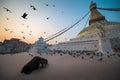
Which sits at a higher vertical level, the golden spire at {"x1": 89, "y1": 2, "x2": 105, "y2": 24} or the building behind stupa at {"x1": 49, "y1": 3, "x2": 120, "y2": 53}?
the golden spire at {"x1": 89, "y1": 2, "x2": 105, "y2": 24}

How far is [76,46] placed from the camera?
19094 mm

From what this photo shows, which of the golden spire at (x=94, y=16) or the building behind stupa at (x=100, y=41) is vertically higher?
the golden spire at (x=94, y=16)

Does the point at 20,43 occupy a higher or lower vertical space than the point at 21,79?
higher

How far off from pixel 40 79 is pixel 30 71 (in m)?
1.66

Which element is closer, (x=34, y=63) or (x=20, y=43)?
(x=34, y=63)

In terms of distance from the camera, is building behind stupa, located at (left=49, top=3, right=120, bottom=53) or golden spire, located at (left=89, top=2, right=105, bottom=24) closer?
building behind stupa, located at (left=49, top=3, right=120, bottom=53)

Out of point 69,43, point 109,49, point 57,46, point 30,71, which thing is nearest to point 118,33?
point 109,49

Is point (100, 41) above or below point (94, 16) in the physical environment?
below

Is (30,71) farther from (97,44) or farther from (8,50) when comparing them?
(8,50)

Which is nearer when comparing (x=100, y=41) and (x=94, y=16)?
(x=100, y=41)

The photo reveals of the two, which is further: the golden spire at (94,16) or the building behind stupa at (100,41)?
the golden spire at (94,16)

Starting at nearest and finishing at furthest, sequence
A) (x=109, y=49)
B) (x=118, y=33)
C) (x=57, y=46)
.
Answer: (x=109, y=49) < (x=118, y=33) < (x=57, y=46)

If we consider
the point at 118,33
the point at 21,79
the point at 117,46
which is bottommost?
the point at 21,79

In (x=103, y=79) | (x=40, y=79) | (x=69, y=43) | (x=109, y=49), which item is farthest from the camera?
(x=69, y=43)
